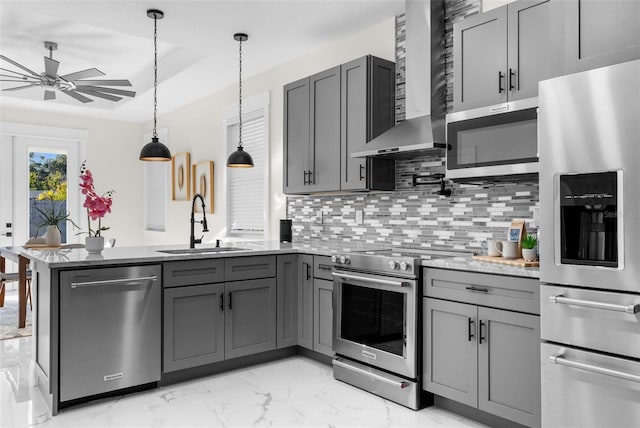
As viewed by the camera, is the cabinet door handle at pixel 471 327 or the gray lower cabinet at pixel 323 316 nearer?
the cabinet door handle at pixel 471 327

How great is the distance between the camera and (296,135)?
13.9 feet

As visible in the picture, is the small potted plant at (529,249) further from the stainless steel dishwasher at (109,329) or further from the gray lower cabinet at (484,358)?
the stainless steel dishwasher at (109,329)

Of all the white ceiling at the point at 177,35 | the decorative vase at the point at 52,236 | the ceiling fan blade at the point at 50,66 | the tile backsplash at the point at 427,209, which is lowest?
the decorative vase at the point at 52,236

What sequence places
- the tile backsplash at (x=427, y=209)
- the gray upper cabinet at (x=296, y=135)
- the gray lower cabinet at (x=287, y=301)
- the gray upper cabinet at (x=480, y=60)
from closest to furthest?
the gray upper cabinet at (x=480, y=60) < the tile backsplash at (x=427, y=209) < the gray lower cabinet at (x=287, y=301) < the gray upper cabinet at (x=296, y=135)

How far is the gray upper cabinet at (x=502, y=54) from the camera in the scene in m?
2.57

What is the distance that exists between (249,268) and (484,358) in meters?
1.74

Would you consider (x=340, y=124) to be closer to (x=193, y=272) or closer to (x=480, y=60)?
(x=480, y=60)

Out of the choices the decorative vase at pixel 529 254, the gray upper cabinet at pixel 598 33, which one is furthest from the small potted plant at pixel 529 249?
the gray upper cabinet at pixel 598 33

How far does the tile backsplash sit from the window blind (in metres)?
1.10

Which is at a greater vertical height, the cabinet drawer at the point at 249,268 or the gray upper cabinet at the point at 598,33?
the gray upper cabinet at the point at 598,33

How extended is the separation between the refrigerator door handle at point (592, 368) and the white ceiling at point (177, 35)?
107 inches

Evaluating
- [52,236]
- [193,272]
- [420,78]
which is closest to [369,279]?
[193,272]

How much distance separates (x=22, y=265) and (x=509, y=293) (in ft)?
14.4

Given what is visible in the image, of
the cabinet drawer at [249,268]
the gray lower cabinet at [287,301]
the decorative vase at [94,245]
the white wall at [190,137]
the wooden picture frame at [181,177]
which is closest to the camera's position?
the decorative vase at [94,245]
